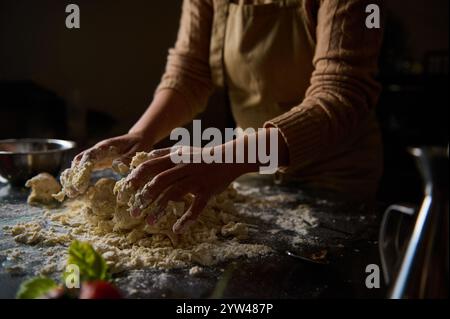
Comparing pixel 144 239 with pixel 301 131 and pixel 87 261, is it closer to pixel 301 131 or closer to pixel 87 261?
pixel 87 261

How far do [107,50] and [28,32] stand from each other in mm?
419

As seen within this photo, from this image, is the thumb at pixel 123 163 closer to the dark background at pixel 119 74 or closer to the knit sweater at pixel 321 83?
the knit sweater at pixel 321 83

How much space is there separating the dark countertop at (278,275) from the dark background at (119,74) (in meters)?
1.42

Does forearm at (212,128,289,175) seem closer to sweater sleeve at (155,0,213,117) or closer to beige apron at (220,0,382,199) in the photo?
beige apron at (220,0,382,199)

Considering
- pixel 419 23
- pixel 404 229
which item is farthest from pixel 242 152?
pixel 419 23

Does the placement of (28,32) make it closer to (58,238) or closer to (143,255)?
(58,238)

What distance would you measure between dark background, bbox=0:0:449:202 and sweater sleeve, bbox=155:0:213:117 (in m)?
0.93

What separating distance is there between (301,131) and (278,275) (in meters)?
0.39

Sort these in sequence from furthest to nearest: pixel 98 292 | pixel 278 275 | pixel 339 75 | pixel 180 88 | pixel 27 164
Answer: pixel 180 88 < pixel 27 164 < pixel 339 75 < pixel 278 275 < pixel 98 292

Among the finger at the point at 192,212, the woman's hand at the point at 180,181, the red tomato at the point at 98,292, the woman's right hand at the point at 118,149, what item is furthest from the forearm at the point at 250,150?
the red tomato at the point at 98,292

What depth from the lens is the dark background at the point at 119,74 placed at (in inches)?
98.3

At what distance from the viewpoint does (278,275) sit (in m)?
1.00

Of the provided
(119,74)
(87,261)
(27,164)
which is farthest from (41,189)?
(119,74)

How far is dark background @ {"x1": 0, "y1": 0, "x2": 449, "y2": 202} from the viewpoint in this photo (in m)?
2.50
